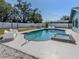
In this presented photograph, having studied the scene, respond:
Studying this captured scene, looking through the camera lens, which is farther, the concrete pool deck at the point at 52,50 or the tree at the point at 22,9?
the tree at the point at 22,9

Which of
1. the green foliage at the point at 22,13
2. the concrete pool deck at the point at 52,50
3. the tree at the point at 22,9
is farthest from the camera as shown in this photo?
the tree at the point at 22,9

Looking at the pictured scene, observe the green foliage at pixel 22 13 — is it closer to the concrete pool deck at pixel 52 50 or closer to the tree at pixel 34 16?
the tree at pixel 34 16

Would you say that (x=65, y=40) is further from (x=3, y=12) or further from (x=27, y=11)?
(x=27, y=11)

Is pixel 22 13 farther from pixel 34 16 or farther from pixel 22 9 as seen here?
pixel 34 16

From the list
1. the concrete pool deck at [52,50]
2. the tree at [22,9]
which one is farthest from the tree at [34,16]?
the concrete pool deck at [52,50]

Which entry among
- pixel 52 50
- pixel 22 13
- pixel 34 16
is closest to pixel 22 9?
pixel 22 13

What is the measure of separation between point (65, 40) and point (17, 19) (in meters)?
32.4

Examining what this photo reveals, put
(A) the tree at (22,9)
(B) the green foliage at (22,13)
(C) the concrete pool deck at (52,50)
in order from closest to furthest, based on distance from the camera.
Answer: (C) the concrete pool deck at (52,50) → (B) the green foliage at (22,13) → (A) the tree at (22,9)

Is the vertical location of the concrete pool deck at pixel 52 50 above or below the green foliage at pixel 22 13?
below

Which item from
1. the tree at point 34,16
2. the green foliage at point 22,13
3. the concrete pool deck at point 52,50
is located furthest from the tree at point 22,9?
the concrete pool deck at point 52,50

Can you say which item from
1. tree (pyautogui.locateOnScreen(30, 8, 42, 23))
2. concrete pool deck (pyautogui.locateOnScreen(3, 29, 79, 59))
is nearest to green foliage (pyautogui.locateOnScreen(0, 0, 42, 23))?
tree (pyautogui.locateOnScreen(30, 8, 42, 23))

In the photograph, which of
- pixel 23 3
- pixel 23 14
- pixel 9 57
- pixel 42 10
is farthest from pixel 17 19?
pixel 9 57

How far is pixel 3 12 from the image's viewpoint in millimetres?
35062

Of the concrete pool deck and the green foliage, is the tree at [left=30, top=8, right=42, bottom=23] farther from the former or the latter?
the concrete pool deck
